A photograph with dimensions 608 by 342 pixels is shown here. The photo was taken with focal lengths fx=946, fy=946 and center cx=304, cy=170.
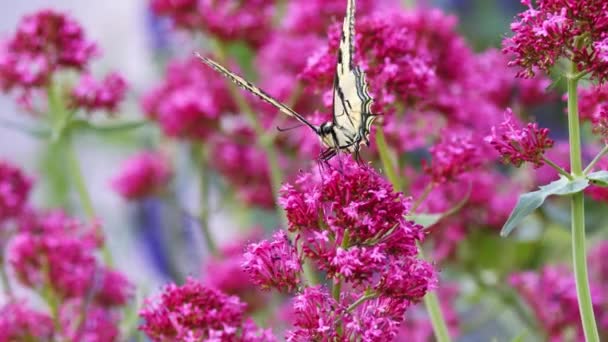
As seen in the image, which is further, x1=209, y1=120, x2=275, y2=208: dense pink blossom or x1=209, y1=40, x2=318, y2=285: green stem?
x1=209, y1=120, x2=275, y2=208: dense pink blossom

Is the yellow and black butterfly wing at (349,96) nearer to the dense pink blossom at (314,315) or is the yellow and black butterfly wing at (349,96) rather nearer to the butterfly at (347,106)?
the butterfly at (347,106)

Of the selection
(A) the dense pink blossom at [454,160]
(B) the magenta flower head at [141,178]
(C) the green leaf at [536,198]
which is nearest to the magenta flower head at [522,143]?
(C) the green leaf at [536,198]

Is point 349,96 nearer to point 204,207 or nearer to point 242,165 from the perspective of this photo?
point 204,207

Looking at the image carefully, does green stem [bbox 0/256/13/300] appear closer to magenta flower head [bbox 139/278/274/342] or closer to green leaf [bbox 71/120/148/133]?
green leaf [bbox 71/120/148/133]

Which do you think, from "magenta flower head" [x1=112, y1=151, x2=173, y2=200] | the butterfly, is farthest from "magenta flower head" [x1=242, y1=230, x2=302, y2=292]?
"magenta flower head" [x1=112, y1=151, x2=173, y2=200]

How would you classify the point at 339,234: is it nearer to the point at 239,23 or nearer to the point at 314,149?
the point at 314,149

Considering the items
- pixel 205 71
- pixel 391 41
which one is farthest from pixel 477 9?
pixel 391 41
